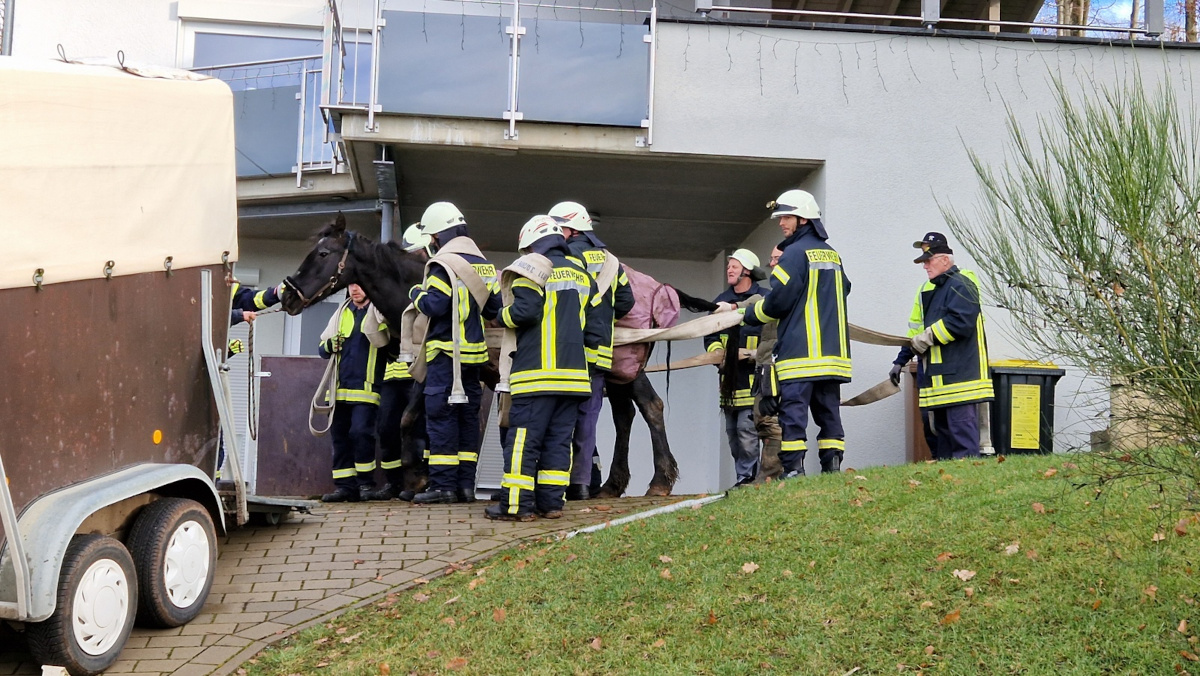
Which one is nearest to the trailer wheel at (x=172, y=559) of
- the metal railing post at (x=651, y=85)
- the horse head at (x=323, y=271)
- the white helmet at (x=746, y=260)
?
the horse head at (x=323, y=271)

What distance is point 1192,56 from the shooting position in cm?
1163

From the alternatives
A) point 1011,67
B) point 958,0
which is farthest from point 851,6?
point 1011,67

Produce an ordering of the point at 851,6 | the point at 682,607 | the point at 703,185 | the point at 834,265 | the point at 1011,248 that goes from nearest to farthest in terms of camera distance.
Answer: the point at 1011,248 < the point at 682,607 < the point at 834,265 < the point at 703,185 < the point at 851,6

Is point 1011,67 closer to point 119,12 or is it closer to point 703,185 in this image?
point 703,185

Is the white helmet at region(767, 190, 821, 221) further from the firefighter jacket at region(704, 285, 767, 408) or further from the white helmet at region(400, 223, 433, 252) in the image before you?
the white helmet at region(400, 223, 433, 252)

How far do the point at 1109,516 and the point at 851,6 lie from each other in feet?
41.0

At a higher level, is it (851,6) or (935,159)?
(851,6)

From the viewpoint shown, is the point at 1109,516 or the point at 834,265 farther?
the point at 834,265

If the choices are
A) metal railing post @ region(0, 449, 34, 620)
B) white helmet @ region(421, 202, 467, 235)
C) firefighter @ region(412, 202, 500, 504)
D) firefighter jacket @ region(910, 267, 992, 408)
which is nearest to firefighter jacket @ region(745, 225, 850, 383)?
firefighter jacket @ region(910, 267, 992, 408)

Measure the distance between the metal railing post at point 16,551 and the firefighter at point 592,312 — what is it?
4.86 meters

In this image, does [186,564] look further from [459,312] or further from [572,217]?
[572,217]

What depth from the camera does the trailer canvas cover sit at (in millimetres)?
4746

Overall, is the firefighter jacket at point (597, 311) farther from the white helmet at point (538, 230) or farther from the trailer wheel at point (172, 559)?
the trailer wheel at point (172, 559)

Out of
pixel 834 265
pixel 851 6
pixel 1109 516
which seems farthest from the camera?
pixel 851 6
